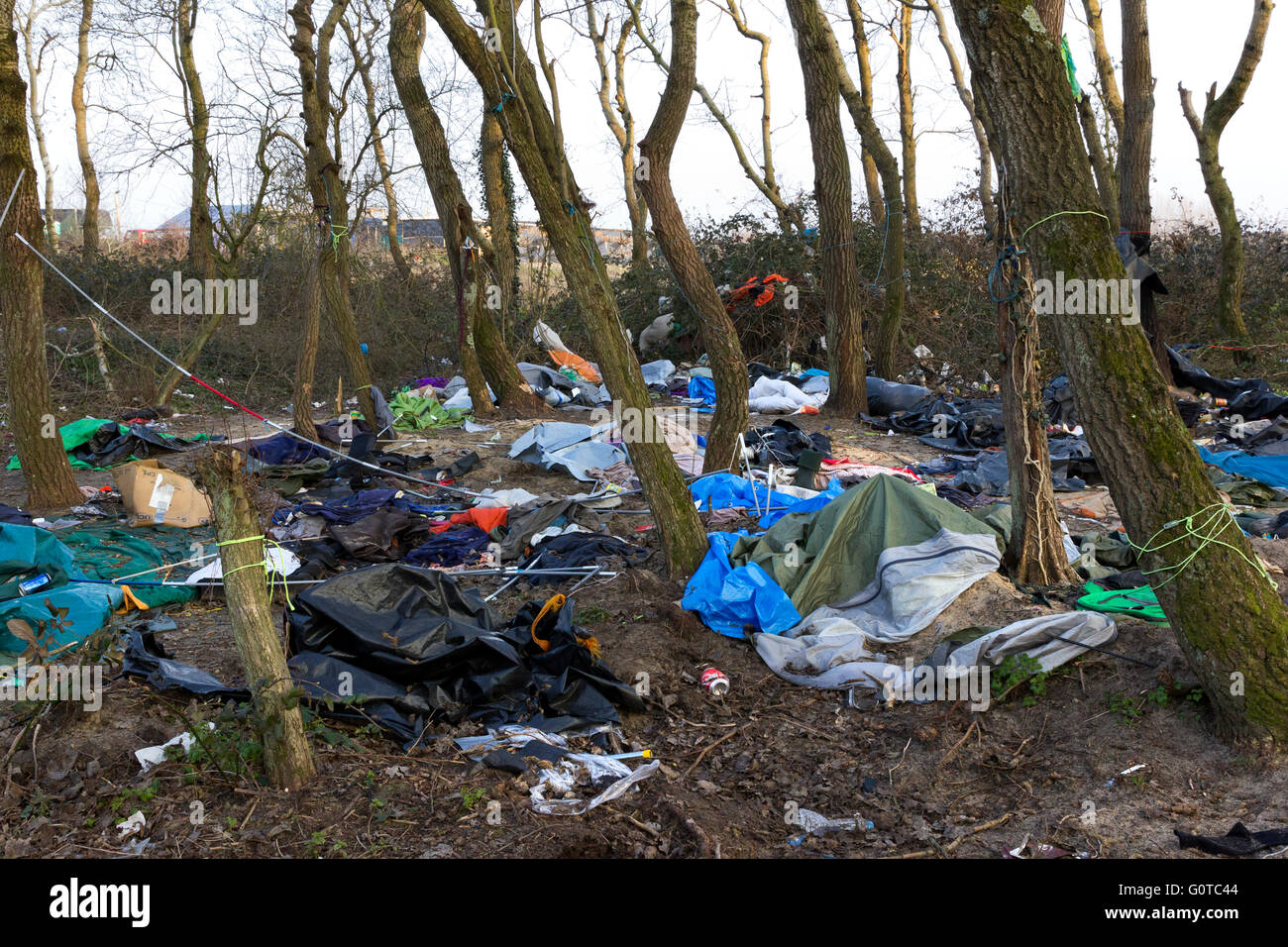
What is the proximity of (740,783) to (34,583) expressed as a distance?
3964 millimetres

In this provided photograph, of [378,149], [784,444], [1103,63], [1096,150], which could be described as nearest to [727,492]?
[784,444]

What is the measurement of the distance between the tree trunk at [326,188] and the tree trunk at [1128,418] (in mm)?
7272

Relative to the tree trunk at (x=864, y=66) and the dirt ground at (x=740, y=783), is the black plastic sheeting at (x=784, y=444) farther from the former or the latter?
the tree trunk at (x=864, y=66)

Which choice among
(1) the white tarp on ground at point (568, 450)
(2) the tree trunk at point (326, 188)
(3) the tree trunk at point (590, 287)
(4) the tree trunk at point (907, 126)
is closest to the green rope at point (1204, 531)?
(3) the tree trunk at point (590, 287)

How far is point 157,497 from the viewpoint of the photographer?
24.2 ft

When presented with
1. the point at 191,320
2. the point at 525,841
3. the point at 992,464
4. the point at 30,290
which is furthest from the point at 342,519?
the point at 191,320

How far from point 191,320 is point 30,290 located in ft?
36.1

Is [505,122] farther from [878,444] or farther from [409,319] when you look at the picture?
[409,319]

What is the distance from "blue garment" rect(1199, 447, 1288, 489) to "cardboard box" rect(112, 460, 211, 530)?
25.4 ft

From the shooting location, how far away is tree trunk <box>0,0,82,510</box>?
22.1 feet

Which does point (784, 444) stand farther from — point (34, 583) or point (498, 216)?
point (498, 216)

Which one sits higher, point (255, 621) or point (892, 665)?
point (255, 621)

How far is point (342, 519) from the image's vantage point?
282 inches

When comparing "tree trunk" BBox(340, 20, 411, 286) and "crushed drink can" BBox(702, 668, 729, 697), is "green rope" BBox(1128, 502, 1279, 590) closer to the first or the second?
"crushed drink can" BBox(702, 668, 729, 697)
